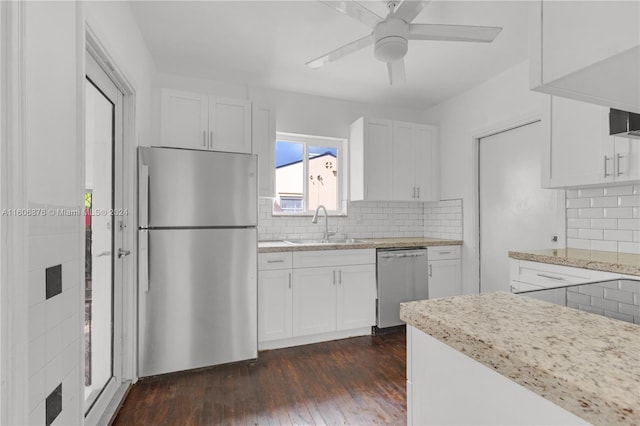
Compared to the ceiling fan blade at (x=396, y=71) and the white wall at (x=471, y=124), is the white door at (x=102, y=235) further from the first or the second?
the white wall at (x=471, y=124)

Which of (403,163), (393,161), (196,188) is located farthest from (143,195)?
(403,163)

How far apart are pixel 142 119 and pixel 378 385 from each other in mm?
2582

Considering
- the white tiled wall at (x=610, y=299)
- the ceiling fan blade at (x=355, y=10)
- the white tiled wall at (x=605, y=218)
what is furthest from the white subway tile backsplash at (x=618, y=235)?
the ceiling fan blade at (x=355, y=10)

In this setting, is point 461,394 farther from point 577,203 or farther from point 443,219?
point 443,219

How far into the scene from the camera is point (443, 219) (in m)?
3.94

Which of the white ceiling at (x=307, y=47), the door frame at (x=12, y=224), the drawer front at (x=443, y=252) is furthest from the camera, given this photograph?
the drawer front at (x=443, y=252)

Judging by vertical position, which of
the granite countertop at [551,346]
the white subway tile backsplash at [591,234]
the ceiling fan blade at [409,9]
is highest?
the ceiling fan blade at [409,9]

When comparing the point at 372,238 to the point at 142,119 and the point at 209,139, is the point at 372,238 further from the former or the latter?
the point at 142,119

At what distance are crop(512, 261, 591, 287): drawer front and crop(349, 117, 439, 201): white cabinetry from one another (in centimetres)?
160

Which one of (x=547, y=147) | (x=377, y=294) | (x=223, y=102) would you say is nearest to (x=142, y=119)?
(x=223, y=102)

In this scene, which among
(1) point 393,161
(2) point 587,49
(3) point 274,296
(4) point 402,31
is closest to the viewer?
(2) point 587,49

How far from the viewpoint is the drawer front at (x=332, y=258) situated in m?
2.95

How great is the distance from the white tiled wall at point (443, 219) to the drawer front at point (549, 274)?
1278 millimetres

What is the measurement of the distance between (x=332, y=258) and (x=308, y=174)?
1.18m
